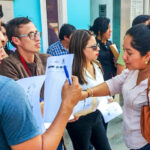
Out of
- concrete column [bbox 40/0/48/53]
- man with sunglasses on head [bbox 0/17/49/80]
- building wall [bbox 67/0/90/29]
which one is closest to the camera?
man with sunglasses on head [bbox 0/17/49/80]

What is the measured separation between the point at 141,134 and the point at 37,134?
961 mm

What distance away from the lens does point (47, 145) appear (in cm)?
97

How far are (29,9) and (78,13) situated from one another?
116 centimetres

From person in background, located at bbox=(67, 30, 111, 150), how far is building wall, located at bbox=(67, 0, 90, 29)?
229 centimetres

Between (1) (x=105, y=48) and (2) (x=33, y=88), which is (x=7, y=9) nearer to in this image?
(1) (x=105, y=48)

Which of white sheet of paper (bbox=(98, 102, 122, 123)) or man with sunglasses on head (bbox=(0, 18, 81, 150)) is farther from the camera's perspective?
white sheet of paper (bbox=(98, 102, 122, 123))

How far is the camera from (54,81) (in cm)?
136

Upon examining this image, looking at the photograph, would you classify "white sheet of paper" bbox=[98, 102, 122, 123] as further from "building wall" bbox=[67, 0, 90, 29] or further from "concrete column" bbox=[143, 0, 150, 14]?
"concrete column" bbox=[143, 0, 150, 14]

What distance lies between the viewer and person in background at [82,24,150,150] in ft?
5.09

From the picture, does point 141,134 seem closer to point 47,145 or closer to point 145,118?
point 145,118

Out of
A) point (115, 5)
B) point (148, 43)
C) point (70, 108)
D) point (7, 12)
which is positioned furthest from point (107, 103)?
point (115, 5)

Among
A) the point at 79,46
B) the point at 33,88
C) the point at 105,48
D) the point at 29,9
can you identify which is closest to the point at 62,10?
the point at 29,9

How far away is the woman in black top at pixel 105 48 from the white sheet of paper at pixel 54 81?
1.96 m

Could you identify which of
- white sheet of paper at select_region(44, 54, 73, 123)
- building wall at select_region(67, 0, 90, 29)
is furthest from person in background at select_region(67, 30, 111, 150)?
building wall at select_region(67, 0, 90, 29)
